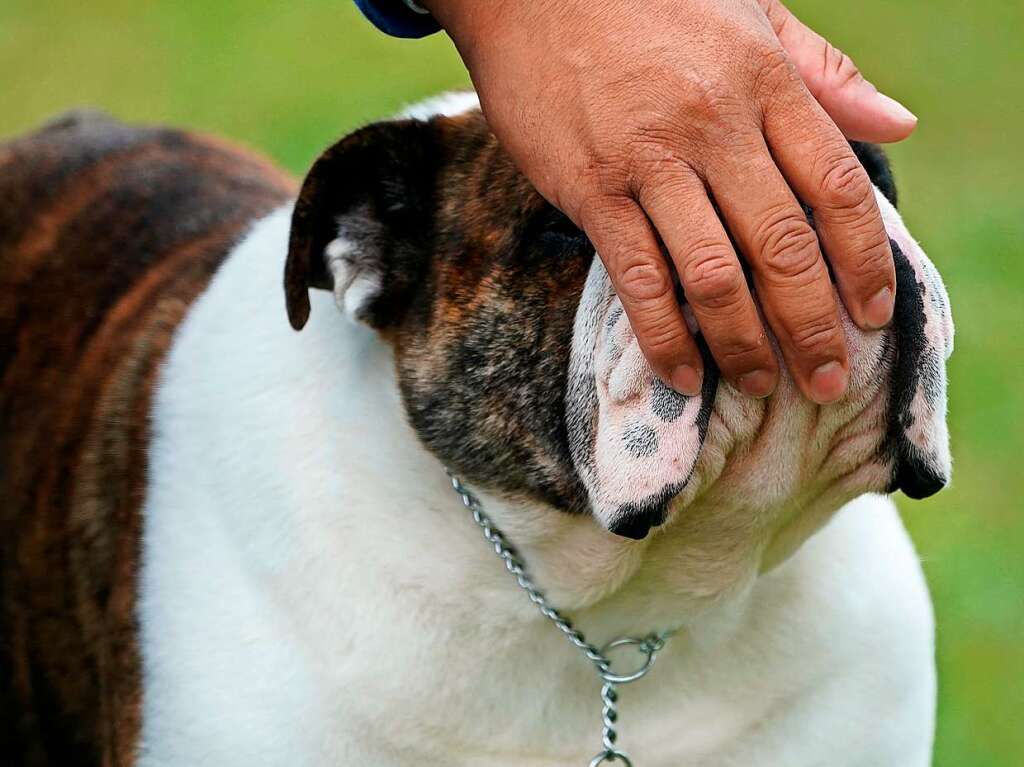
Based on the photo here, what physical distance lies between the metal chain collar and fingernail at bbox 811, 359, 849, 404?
66 cm

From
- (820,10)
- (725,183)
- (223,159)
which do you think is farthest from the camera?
(820,10)

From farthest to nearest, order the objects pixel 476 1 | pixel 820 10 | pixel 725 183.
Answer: pixel 820 10, pixel 476 1, pixel 725 183

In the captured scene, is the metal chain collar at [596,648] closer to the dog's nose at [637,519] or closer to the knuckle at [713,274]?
the dog's nose at [637,519]

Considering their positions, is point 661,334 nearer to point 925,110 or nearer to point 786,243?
point 786,243

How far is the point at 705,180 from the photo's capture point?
76.1 inches

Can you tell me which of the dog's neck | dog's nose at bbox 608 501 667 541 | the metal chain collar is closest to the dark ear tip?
the dog's neck

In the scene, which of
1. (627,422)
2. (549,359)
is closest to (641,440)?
(627,422)

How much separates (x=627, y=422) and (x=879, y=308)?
36cm

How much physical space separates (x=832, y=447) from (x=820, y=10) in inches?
259

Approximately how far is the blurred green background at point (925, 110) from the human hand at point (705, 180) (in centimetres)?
207

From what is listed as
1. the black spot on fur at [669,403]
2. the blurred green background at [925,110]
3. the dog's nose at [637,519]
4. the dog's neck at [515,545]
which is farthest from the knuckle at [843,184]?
the blurred green background at [925,110]

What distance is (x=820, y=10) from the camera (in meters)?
8.40

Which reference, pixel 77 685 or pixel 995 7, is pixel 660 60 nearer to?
pixel 77 685

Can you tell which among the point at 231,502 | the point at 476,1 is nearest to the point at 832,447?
the point at 476,1
